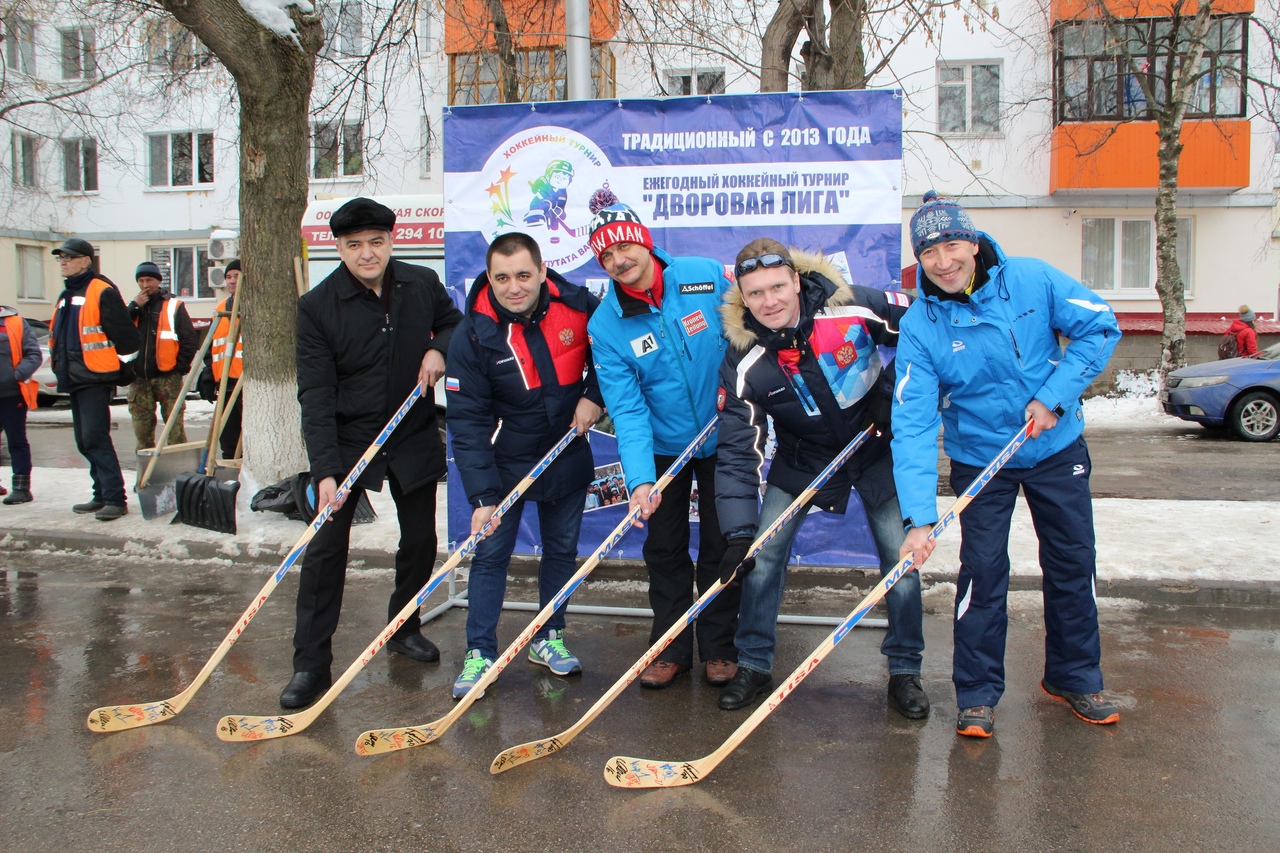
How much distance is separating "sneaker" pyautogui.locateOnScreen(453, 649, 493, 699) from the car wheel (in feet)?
40.9

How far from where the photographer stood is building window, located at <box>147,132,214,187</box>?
966 inches

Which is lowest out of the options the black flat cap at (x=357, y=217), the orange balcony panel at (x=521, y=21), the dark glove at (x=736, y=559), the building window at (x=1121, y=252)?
the dark glove at (x=736, y=559)

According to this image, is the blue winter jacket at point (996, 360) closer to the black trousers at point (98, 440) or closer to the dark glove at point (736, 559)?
the dark glove at point (736, 559)

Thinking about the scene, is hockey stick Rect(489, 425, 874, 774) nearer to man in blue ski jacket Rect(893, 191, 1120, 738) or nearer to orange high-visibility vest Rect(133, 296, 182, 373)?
man in blue ski jacket Rect(893, 191, 1120, 738)

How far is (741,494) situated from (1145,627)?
258cm

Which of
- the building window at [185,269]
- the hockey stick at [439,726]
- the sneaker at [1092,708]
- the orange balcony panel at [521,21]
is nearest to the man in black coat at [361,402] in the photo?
the hockey stick at [439,726]

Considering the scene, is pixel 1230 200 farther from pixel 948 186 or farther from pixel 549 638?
pixel 549 638

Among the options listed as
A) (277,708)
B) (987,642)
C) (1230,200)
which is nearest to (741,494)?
(987,642)

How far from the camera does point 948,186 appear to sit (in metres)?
19.6

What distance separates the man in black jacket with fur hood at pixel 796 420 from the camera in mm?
3930

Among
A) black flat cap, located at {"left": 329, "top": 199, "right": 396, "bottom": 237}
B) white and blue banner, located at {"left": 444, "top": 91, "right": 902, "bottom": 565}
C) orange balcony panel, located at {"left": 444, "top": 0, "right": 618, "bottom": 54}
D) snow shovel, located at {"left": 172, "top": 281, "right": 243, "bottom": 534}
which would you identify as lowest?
snow shovel, located at {"left": 172, "top": 281, "right": 243, "bottom": 534}

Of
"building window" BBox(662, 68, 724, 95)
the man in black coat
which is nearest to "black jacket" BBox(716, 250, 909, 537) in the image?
the man in black coat

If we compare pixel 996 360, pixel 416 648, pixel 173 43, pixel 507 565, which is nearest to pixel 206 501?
pixel 416 648

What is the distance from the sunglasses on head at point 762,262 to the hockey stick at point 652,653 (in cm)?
79
